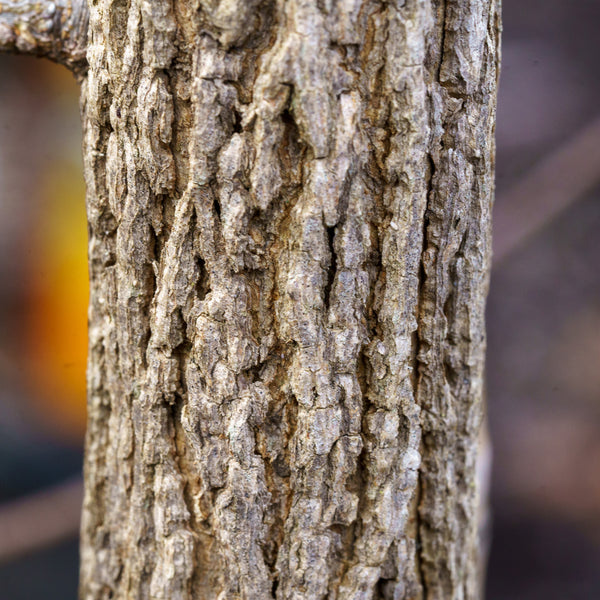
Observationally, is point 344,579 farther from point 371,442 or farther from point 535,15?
point 535,15

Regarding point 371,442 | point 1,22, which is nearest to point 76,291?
Result: point 1,22

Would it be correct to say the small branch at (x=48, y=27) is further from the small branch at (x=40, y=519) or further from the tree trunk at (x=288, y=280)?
the small branch at (x=40, y=519)

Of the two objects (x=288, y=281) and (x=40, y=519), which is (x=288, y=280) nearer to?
(x=288, y=281)

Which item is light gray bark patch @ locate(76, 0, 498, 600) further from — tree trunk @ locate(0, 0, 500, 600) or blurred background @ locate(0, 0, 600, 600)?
blurred background @ locate(0, 0, 600, 600)

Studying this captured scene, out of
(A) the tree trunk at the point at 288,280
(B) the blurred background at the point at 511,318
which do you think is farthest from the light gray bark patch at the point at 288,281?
(B) the blurred background at the point at 511,318

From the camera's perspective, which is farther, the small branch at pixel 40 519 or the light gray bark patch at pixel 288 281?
the small branch at pixel 40 519

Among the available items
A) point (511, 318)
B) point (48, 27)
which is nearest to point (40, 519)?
point (48, 27)
